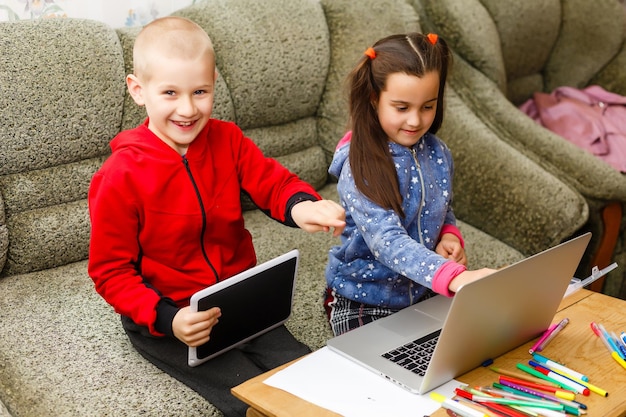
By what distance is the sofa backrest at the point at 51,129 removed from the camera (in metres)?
1.65

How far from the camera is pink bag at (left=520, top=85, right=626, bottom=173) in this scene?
2.59 meters

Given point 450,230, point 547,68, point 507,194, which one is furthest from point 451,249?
point 547,68

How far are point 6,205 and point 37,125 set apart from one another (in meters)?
0.19

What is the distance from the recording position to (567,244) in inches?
45.5

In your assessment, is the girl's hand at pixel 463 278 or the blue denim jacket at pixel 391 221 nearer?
the girl's hand at pixel 463 278

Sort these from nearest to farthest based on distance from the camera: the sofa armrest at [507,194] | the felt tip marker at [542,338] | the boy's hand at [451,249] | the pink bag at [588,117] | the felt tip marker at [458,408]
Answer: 1. the felt tip marker at [458,408]
2. the felt tip marker at [542,338]
3. the boy's hand at [451,249]
4. the sofa armrest at [507,194]
5. the pink bag at [588,117]

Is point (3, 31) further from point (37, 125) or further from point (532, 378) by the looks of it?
point (532, 378)

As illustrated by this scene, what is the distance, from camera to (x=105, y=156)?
1.79 meters

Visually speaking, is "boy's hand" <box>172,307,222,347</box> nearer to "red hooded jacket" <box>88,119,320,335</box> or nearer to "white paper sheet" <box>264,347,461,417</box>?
"red hooded jacket" <box>88,119,320,335</box>

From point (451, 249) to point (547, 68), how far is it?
179cm

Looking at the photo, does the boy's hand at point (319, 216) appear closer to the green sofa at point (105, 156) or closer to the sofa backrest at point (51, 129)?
the green sofa at point (105, 156)

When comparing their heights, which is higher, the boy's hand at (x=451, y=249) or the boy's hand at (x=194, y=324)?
the boy's hand at (x=451, y=249)

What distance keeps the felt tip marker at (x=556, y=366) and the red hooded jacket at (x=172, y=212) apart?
50 centimetres

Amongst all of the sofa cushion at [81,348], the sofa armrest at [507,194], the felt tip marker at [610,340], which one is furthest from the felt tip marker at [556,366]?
the sofa armrest at [507,194]
